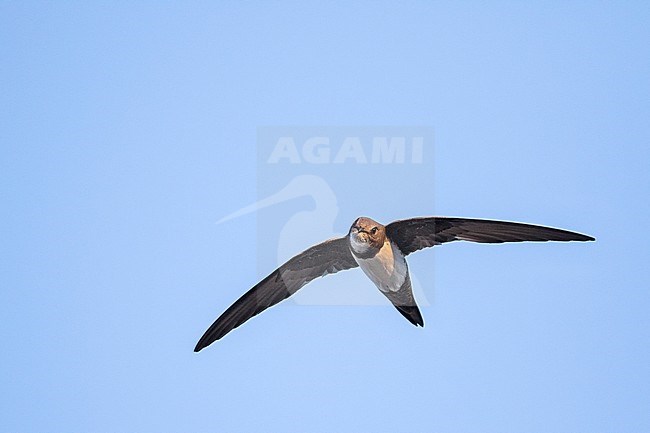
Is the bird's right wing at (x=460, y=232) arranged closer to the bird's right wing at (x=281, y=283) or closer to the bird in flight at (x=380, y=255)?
the bird in flight at (x=380, y=255)

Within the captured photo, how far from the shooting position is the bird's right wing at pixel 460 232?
1263 cm

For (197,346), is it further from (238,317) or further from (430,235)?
(430,235)

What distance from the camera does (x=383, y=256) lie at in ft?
41.2

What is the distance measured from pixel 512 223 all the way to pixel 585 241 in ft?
2.97

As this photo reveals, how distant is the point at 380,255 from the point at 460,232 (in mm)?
1148

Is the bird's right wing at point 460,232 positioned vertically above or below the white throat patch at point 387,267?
above

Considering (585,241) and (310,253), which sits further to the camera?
(310,253)

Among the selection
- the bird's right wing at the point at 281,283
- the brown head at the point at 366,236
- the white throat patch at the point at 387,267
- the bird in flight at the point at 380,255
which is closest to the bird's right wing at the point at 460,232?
the bird in flight at the point at 380,255

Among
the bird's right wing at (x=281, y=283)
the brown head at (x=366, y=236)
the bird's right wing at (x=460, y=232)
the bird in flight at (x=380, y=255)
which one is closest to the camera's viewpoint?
the brown head at (x=366, y=236)

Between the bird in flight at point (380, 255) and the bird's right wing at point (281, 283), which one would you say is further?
the bird's right wing at point (281, 283)

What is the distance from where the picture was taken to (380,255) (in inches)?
494

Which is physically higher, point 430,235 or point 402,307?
point 430,235

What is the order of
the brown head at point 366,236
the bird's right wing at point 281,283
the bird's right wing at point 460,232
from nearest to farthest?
the brown head at point 366,236
the bird's right wing at point 460,232
the bird's right wing at point 281,283

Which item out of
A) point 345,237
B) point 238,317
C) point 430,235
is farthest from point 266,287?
point 430,235
